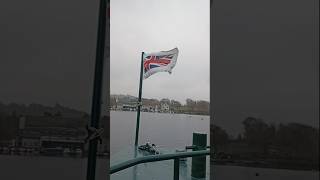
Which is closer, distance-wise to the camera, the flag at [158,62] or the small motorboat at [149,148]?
the flag at [158,62]

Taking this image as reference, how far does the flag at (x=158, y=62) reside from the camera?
9.60ft

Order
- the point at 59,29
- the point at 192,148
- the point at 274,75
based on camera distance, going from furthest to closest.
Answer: the point at 192,148, the point at 59,29, the point at 274,75

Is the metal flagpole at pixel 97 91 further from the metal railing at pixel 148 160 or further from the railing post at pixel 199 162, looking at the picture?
the railing post at pixel 199 162

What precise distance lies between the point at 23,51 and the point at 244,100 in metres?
1.02

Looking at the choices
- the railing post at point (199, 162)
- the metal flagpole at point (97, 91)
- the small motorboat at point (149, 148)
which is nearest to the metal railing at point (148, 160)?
the metal flagpole at point (97, 91)

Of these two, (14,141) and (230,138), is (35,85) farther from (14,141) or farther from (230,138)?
(230,138)

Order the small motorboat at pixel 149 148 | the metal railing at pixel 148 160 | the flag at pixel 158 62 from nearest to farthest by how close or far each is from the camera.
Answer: the metal railing at pixel 148 160 < the flag at pixel 158 62 < the small motorboat at pixel 149 148

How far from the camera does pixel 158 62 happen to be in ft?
10.8

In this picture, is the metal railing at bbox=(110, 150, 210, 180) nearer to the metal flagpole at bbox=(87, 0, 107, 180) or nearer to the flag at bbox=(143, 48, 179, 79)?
the metal flagpole at bbox=(87, 0, 107, 180)

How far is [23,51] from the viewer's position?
1.59 meters

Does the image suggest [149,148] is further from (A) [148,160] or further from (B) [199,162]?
(A) [148,160]

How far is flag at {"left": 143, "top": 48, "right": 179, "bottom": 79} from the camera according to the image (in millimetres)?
2926

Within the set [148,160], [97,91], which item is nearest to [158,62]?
[148,160]

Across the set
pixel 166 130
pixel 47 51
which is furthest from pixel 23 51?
pixel 166 130
